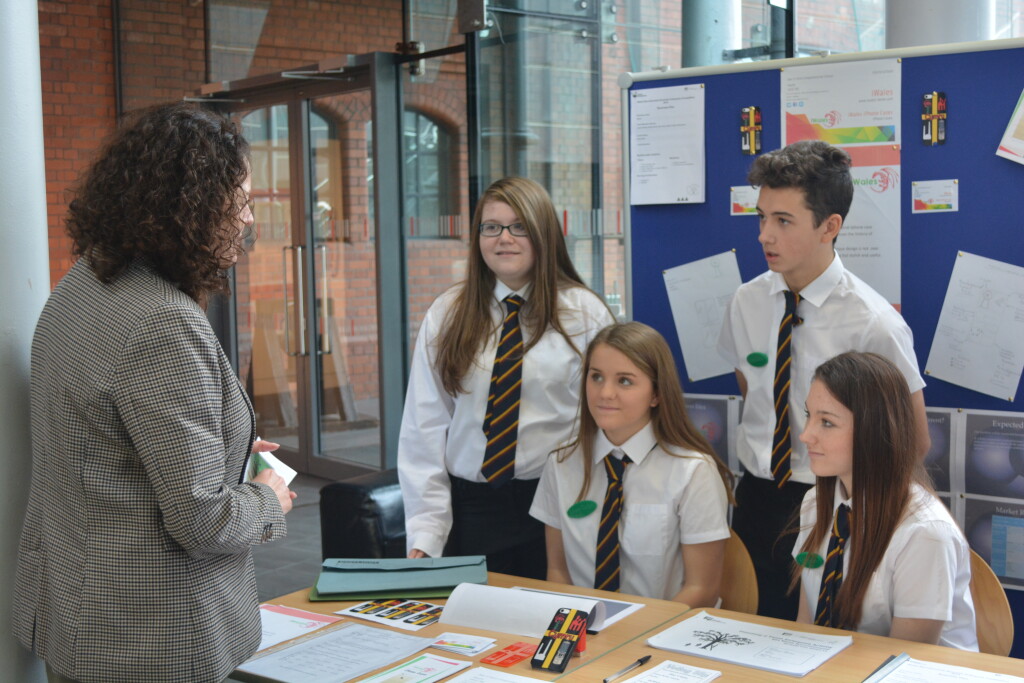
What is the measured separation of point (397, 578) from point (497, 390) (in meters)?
0.60

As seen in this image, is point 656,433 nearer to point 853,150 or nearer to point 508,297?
point 508,297

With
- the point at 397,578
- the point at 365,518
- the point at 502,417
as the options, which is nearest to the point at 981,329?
the point at 502,417

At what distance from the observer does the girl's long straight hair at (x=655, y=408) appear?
2.62 m

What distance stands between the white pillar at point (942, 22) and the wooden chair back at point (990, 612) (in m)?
2.28

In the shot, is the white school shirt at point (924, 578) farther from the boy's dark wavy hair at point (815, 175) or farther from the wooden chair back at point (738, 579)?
the boy's dark wavy hair at point (815, 175)

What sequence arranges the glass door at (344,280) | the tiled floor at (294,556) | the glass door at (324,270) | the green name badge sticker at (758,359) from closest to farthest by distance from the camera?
the green name badge sticker at (758,359)
the tiled floor at (294,556)
the glass door at (324,270)
the glass door at (344,280)

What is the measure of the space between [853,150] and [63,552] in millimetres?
2371

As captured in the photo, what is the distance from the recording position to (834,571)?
2232 millimetres

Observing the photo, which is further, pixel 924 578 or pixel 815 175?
pixel 815 175

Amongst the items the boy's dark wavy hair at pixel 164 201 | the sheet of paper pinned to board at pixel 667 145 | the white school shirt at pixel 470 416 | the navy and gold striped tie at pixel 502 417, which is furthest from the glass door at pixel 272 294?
the boy's dark wavy hair at pixel 164 201

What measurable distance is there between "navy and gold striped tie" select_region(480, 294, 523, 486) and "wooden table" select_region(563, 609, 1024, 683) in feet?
2.63

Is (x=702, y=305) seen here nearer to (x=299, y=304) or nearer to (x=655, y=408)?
(x=655, y=408)

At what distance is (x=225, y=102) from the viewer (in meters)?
7.20

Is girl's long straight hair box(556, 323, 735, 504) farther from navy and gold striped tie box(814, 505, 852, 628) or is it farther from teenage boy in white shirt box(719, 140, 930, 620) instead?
navy and gold striped tie box(814, 505, 852, 628)
